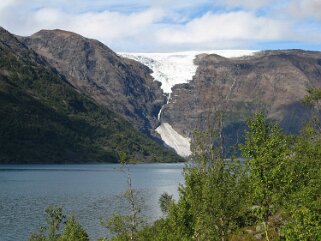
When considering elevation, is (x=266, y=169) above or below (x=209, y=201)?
above

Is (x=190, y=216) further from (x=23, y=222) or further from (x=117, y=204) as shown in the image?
(x=117, y=204)

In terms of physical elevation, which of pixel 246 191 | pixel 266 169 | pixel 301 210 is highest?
pixel 266 169

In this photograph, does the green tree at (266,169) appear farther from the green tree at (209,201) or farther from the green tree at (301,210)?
the green tree at (209,201)

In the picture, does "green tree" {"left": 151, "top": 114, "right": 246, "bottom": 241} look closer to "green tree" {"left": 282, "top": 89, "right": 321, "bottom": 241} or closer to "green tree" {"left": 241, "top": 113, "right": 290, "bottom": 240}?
"green tree" {"left": 282, "top": 89, "right": 321, "bottom": 241}

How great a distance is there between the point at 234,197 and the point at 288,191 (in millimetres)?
7911

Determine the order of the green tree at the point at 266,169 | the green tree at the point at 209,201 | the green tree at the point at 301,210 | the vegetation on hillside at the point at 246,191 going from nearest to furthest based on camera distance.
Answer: the green tree at the point at 301,210 → the vegetation on hillside at the point at 246,191 → the green tree at the point at 266,169 → the green tree at the point at 209,201

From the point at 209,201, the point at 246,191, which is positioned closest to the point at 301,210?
the point at 246,191

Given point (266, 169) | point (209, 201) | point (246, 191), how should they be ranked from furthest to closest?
point (209, 201) < point (246, 191) < point (266, 169)

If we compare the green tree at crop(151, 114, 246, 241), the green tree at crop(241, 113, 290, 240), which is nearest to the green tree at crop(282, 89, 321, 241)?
the green tree at crop(241, 113, 290, 240)

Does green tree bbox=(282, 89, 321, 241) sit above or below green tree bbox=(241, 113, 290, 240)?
below

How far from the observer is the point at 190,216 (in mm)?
44625

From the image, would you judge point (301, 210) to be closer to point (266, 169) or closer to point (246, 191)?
point (266, 169)

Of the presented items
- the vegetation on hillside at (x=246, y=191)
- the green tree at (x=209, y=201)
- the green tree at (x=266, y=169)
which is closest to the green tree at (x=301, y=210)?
the vegetation on hillside at (x=246, y=191)

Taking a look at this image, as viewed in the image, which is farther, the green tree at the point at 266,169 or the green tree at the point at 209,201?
the green tree at the point at 209,201
